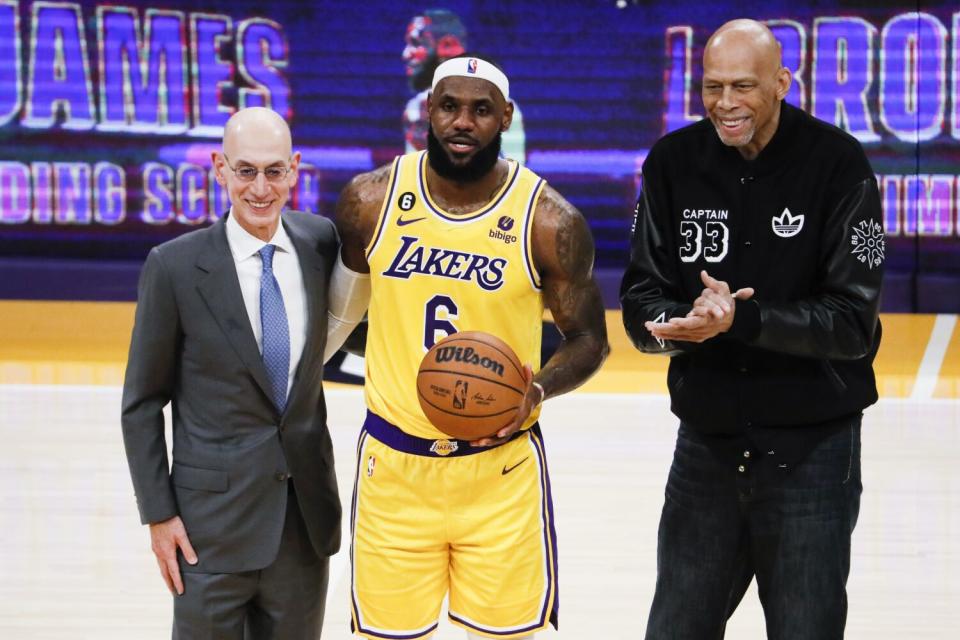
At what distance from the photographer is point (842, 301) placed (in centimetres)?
320

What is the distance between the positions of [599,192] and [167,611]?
21.5 feet

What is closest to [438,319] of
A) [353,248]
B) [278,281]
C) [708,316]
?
[353,248]

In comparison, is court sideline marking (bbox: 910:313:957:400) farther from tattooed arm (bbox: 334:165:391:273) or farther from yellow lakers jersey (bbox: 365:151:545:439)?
tattooed arm (bbox: 334:165:391:273)

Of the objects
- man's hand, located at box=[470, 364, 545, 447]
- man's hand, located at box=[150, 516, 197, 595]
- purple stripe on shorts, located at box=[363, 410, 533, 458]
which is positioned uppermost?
man's hand, located at box=[470, 364, 545, 447]

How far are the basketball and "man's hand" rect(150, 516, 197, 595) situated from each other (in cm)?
67

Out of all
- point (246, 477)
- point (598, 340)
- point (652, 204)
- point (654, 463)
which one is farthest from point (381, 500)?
point (654, 463)

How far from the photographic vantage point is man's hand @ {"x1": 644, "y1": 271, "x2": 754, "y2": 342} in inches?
122

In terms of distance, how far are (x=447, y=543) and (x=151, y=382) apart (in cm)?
88

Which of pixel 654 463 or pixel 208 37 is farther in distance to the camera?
pixel 208 37

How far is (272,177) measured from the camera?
3408 mm

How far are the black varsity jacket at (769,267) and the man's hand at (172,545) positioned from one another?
1.21 metres

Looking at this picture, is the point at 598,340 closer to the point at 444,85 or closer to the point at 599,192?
the point at 444,85

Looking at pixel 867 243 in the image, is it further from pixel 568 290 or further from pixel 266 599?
pixel 266 599

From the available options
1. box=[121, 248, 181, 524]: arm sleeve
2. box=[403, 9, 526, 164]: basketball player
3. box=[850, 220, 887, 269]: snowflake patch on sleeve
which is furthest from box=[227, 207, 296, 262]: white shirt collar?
box=[403, 9, 526, 164]: basketball player
